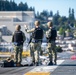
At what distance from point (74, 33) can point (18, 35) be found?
111m

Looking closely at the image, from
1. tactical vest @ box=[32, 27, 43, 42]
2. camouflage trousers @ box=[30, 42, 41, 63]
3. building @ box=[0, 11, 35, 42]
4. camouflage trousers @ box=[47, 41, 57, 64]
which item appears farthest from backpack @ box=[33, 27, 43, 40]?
building @ box=[0, 11, 35, 42]

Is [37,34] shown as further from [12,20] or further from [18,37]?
[12,20]

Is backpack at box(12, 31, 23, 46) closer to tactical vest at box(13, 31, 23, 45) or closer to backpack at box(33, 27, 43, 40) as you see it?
tactical vest at box(13, 31, 23, 45)

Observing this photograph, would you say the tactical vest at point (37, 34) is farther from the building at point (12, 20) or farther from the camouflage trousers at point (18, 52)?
the building at point (12, 20)

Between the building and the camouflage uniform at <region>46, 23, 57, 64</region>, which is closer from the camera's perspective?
the camouflage uniform at <region>46, 23, 57, 64</region>

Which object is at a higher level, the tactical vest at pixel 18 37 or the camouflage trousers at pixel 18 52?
the tactical vest at pixel 18 37

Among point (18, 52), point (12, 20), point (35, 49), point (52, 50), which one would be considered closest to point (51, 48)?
point (52, 50)

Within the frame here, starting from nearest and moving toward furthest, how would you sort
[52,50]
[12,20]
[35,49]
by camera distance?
[35,49], [52,50], [12,20]

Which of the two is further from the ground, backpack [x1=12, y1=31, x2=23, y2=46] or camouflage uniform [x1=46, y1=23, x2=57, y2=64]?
backpack [x1=12, y1=31, x2=23, y2=46]

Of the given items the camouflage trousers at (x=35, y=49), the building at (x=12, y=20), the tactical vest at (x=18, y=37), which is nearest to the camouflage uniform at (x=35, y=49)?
the camouflage trousers at (x=35, y=49)

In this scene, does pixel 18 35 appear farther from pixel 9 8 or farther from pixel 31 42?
pixel 9 8

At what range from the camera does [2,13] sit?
11081cm

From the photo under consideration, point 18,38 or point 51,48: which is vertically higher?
point 18,38

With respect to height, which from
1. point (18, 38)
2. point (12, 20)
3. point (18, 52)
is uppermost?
point (12, 20)
